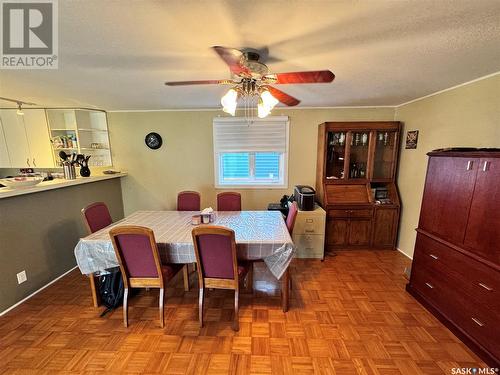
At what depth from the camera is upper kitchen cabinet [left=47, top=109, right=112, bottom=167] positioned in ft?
11.5

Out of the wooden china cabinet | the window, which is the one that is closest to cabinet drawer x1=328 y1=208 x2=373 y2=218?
the wooden china cabinet

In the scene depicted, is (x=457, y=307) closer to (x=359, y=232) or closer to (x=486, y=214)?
(x=486, y=214)

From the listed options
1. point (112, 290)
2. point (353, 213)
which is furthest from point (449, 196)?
point (112, 290)

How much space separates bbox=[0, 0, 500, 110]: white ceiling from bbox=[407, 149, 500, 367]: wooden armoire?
2.75ft

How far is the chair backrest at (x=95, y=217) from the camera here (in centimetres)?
215

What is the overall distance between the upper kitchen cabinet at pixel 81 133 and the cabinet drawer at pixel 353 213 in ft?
13.0

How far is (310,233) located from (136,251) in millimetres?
2213

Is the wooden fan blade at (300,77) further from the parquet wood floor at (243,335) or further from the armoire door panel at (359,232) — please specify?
the armoire door panel at (359,232)

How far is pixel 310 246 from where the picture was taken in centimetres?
305

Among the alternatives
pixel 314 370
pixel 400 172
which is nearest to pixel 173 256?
pixel 314 370

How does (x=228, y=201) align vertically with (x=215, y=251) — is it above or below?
above

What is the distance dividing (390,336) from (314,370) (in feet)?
2.53

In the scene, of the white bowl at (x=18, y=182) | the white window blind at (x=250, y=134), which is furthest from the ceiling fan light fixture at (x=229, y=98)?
the white bowl at (x=18, y=182)

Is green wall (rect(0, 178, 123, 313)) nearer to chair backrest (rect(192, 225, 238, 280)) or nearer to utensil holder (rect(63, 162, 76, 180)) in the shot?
utensil holder (rect(63, 162, 76, 180))
